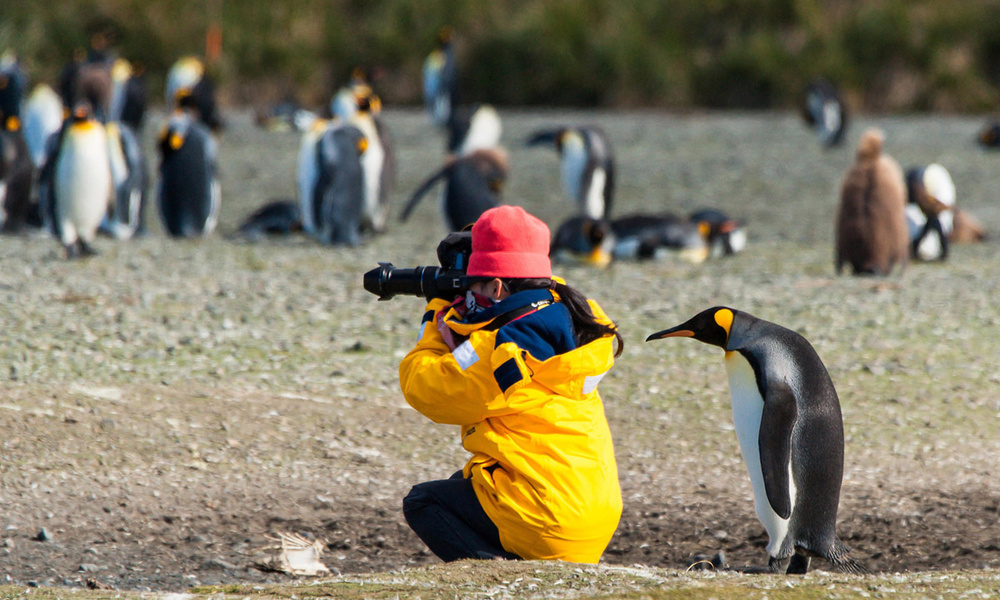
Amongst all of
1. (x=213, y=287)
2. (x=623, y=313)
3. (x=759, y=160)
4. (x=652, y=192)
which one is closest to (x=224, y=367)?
(x=213, y=287)

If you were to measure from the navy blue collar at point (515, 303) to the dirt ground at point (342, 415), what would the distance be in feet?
3.44

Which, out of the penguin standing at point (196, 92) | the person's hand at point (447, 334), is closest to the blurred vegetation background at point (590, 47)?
the penguin standing at point (196, 92)

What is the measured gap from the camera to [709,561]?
309cm

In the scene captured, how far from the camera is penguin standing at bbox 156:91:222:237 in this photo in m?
9.38

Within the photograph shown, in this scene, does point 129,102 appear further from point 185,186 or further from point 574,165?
point 574,165

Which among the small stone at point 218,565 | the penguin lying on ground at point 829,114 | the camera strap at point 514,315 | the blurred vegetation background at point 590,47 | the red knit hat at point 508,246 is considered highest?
the blurred vegetation background at point 590,47

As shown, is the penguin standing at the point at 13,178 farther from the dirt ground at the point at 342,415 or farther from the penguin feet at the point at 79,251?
the penguin feet at the point at 79,251

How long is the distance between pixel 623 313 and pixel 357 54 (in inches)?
721

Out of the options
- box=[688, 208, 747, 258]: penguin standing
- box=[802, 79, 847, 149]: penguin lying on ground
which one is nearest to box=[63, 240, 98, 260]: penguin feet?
box=[688, 208, 747, 258]: penguin standing

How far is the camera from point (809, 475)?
3027 millimetres

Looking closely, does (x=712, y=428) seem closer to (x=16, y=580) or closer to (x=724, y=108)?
(x=16, y=580)

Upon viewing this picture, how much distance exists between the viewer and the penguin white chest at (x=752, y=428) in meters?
3.04

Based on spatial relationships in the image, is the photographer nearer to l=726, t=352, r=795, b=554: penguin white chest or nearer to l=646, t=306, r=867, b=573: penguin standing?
l=646, t=306, r=867, b=573: penguin standing

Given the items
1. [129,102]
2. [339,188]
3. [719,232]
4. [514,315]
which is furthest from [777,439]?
[129,102]
